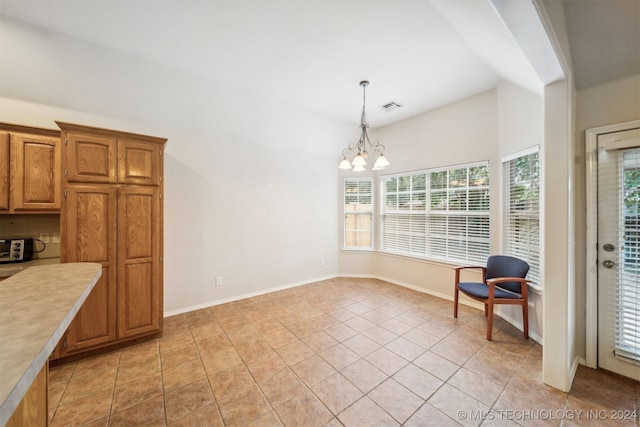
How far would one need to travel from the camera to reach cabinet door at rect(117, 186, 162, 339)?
2.42m

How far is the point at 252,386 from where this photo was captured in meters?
1.94

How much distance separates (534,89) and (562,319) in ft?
7.39

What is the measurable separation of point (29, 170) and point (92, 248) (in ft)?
3.14

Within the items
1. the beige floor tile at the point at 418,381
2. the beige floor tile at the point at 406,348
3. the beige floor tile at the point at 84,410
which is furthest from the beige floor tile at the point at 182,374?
the beige floor tile at the point at 406,348

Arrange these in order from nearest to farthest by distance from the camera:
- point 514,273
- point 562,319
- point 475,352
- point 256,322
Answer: point 562,319 → point 475,352 → point 514,273 → point 256,322

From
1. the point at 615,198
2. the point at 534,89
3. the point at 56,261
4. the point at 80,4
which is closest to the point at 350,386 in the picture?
the point at 615,198

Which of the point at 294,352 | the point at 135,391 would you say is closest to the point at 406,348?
the point at 294,352

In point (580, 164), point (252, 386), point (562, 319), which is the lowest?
point (252, 386)

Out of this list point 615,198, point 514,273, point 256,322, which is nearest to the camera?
point 615,198

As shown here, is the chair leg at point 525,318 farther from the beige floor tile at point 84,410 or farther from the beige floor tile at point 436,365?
the beige floor tile at point 84,410

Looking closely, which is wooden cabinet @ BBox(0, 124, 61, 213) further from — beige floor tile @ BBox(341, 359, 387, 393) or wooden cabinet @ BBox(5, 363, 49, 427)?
beige floor tile @ BBox(341, 359, 387, 393)

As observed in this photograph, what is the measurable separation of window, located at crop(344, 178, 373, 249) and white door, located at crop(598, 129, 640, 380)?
10.3 feet

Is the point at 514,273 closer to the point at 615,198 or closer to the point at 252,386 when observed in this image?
the point at 615,198

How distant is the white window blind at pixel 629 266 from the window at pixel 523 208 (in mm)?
636
